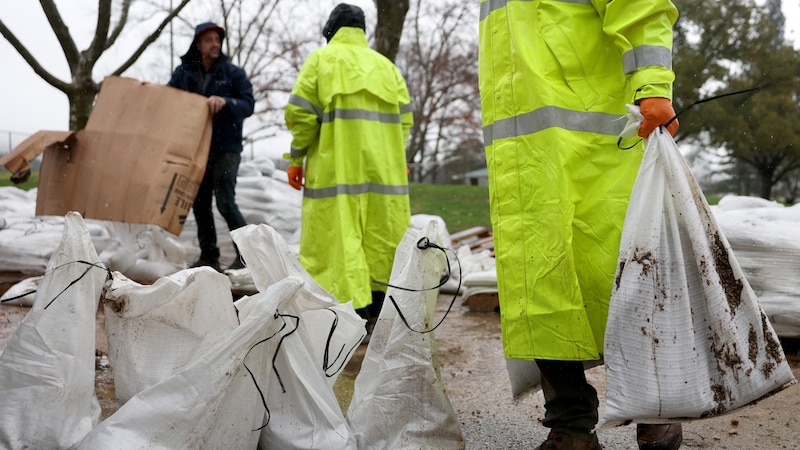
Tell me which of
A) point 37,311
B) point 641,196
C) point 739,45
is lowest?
point 37,311

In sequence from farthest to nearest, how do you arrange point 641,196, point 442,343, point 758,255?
point 442,343
point 758,255
point 641,196

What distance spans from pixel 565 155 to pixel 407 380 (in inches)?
33.0

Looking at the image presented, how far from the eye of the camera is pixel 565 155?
229 cm

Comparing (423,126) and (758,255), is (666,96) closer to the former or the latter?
(758,255)

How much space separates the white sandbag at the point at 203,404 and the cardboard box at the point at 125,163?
8.32 feet

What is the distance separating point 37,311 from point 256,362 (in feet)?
2.18

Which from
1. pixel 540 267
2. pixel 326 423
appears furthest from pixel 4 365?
pixel 540 267

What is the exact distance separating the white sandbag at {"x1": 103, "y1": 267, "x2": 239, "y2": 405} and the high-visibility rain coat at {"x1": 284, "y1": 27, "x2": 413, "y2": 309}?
6.12 ft

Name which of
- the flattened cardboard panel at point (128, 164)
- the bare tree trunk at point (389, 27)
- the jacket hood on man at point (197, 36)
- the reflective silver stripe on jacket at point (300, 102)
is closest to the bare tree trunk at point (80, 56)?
the jacket hood on man at point (197, 36)

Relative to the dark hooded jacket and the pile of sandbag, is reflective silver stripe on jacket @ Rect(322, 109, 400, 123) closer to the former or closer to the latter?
the dark hooded jacket

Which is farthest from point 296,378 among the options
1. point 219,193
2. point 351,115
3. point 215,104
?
point 219,193

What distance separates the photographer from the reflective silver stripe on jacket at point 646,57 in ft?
7.34

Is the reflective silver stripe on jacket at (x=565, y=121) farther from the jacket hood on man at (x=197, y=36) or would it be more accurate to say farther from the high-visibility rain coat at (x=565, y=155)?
the jacket hood on man at (x=197, y=36)

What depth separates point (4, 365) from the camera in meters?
2.28
